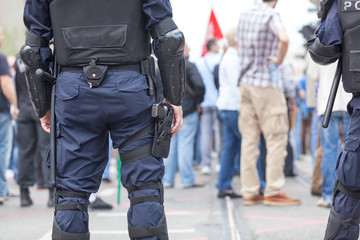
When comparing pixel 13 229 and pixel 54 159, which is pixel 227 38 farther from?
pixel 54 159

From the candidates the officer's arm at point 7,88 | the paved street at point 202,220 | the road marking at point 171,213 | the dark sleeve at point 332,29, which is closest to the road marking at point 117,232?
the paved street at point 202,220

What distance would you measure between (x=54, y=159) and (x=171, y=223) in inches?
109

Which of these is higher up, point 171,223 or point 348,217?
point 348,217

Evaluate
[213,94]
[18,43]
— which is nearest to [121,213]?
[213,94]

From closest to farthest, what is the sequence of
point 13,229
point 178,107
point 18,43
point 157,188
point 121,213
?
point 157,188
point 178,107
point 13,229
point 121,213
point 18,43

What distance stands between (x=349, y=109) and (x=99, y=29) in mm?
1663

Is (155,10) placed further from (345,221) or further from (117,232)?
(117,232)

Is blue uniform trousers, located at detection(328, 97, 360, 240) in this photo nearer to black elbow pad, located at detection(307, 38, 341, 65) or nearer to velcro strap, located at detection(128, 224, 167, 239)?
black elbow pad, located at detection(307, 38, 341, 65)

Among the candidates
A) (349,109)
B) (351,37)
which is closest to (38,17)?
(351,37)

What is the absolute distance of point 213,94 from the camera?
1100cm

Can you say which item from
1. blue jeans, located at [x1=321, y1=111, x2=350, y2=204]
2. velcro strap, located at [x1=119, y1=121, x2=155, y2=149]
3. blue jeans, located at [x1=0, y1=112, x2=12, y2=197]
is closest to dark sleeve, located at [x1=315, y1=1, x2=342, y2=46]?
velcro strap, located at [x1=119, y1=121, x2=155, y2=149]

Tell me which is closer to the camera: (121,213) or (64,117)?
(64,117)

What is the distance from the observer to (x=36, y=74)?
3795mm

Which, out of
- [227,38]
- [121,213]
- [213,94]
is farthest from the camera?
[213,94]
